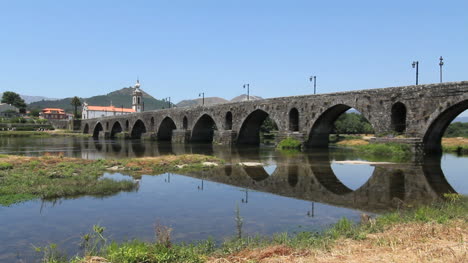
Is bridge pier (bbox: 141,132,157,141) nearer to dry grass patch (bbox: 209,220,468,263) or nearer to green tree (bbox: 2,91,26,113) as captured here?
dry grass patch (bbox: 209,220,468,263)

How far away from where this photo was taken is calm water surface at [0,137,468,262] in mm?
10766

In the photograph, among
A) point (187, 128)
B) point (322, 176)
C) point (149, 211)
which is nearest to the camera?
point (149, 211)

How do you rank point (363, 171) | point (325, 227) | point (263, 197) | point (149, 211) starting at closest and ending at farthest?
1. point (325, 227)
2. point (149, 211)
3. point (263, 197)
4. point (363, 171)

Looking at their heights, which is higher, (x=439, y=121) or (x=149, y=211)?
(x=439, y=121)

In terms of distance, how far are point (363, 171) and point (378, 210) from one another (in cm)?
1119

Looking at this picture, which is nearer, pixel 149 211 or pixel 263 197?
pixel 149 211

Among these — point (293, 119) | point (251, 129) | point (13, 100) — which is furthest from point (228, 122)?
point (13, 100)

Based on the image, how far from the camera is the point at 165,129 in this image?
78312 millimetres

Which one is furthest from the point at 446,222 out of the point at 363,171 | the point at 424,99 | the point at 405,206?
the point at 424,99

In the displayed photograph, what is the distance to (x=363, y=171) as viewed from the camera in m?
24.3

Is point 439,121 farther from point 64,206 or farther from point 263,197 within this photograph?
point 64,206

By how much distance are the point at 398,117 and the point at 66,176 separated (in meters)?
27.8

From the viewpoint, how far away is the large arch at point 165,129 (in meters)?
76.7

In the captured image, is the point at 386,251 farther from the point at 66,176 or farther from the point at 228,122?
the point at 228,122
